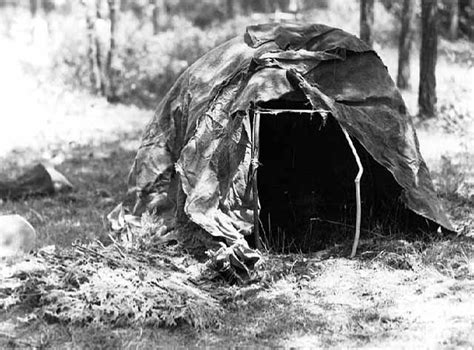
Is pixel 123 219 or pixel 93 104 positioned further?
pixel 93 104

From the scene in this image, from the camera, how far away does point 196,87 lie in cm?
767

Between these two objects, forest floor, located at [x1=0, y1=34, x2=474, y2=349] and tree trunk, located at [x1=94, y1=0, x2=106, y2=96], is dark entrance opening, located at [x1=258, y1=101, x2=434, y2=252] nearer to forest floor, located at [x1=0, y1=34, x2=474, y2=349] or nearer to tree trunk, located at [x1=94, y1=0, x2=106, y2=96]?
forest floor, located at [x1=0, y1=34, x2=474, y2=349]

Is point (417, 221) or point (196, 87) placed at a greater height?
point (196, 87)

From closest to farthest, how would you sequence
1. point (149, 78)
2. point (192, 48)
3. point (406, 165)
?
point (406, 165) < point (149, 78) < point (192, 48)

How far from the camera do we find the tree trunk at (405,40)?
14805mm

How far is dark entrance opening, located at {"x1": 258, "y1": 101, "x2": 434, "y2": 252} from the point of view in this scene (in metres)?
7.24

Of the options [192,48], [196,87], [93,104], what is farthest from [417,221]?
[192,48]

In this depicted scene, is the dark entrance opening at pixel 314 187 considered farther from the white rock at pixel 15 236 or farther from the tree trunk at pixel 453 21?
the tree trunk at pixel 453 21

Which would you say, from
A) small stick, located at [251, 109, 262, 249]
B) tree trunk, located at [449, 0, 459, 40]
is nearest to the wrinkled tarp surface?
small stick, located at [251, 109, 262, 249]

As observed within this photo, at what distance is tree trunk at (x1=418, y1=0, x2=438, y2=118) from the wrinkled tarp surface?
5131mm

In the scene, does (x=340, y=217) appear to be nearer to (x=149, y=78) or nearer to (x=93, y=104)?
(x=93, y=104)

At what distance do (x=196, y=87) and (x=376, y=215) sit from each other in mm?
2263

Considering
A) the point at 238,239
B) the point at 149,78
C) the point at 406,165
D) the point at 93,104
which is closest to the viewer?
the point at 238,239

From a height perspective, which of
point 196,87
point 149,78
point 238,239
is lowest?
point 149,78
